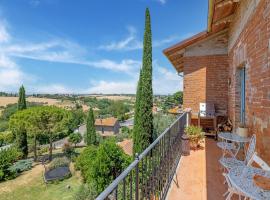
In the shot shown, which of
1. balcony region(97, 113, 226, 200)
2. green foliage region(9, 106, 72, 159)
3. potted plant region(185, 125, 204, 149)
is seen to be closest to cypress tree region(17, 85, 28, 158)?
green foliage region(9, 106, 72, 159)

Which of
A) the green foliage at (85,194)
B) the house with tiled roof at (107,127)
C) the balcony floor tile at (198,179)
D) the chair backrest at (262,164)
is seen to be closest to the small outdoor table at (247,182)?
the chair backrest at (262,164)

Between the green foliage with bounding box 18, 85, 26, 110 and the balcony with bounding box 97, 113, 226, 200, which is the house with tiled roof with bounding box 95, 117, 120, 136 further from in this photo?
the balcony with bounding box 97, 113, 226, 200

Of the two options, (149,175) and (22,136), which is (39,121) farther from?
(149,175)

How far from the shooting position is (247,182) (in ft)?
5.24

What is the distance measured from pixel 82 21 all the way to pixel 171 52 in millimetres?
17556

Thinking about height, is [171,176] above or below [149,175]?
below

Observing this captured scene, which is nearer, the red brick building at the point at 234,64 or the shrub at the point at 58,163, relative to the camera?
the red brick building at the point at 234,64

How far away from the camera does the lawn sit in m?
11.3

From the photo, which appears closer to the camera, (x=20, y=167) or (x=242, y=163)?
(x=242, y=163)

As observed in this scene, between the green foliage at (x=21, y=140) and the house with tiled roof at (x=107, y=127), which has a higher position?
the green foliage at (x=21, y=140)

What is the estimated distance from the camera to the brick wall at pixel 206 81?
20.7 feet

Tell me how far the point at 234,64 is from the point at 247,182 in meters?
3.95

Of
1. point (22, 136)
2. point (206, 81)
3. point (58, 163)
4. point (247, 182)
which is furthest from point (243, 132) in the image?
point (22, 136)

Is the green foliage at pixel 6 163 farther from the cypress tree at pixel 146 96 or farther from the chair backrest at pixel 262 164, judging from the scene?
the chair backrest at pixel 262 164
